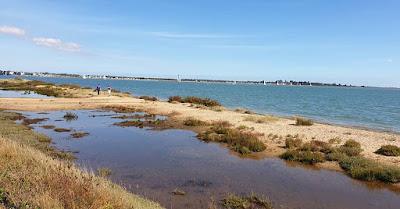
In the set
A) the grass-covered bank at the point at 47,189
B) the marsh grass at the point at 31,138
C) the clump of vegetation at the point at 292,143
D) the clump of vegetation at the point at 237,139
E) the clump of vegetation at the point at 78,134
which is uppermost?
the grass-covered bank at the point at 47,189

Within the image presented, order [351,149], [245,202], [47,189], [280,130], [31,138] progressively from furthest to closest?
[280,130] < [351,149] < [31,138] < [245,202] < [47,189]

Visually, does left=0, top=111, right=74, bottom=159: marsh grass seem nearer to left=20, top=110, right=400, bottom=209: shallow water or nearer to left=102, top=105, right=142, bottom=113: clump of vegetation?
left=20, top=110, right=400, bottom=209: shallow water

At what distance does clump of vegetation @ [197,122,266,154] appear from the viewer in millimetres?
24641

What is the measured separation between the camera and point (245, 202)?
13.9 meters

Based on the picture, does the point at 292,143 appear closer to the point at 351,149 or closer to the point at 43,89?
the point at 351,149

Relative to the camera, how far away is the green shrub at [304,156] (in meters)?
21.9

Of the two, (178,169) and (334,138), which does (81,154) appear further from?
(334,138)

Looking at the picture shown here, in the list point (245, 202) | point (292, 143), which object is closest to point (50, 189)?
point (245, 202)

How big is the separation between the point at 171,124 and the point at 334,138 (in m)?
14.0

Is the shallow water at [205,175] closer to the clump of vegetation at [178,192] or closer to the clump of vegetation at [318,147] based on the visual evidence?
the clump of vegetation at [178,192]

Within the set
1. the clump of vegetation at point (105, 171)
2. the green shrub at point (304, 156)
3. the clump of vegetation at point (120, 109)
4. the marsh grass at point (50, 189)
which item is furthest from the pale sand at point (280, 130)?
the marsh grass at point (50, 189)

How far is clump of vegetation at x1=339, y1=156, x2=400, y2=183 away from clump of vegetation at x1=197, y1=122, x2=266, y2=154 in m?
5.53

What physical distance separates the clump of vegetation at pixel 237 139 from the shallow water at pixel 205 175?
1051 millimetres

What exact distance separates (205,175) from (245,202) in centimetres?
464
